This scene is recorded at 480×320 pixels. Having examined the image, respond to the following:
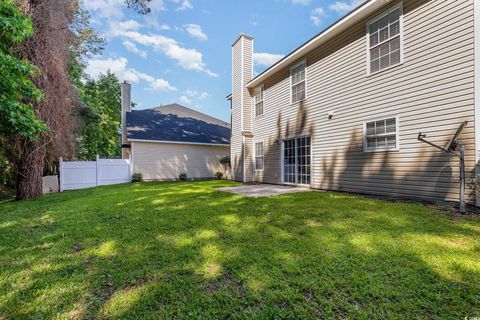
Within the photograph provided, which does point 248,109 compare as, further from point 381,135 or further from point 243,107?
point 381,135

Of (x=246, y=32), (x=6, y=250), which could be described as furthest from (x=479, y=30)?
(x=246, y=32)

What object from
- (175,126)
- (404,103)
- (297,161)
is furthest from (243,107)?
(404,103)

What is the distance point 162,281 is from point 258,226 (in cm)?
189

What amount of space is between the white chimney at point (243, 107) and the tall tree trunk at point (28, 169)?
25.7ft

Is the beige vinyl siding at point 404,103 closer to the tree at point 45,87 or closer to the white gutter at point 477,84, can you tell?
the white gutter at point 477,84

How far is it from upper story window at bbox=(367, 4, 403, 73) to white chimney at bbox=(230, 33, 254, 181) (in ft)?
20.8

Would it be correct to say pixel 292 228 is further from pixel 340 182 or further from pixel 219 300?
pixel 340 182

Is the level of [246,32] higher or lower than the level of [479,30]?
higher

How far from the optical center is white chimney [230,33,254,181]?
11695 mm

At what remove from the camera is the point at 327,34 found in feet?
24.3

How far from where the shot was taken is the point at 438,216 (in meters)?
4.00

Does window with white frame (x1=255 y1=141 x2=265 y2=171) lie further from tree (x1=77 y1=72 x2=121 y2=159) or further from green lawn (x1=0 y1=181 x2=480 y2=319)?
tree (x1=77 y1=72 x2=121 y2=159)

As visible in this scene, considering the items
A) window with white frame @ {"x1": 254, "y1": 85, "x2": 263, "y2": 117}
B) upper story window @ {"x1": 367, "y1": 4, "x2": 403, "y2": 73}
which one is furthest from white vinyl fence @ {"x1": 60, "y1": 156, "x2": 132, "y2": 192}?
upper story window @ {"x1": 367, "y1": 4, "x2": 403, "y2": 73}

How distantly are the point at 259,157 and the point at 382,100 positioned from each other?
6.11m
